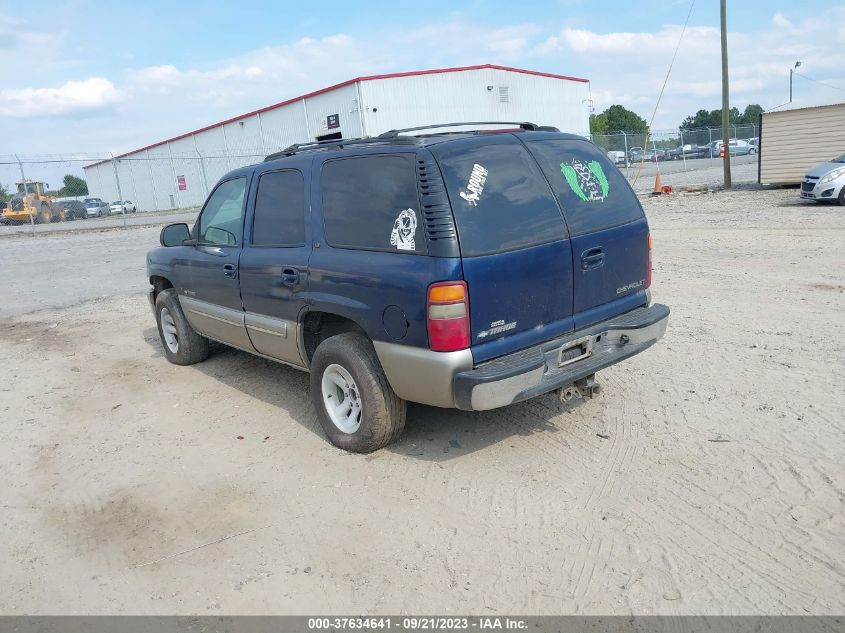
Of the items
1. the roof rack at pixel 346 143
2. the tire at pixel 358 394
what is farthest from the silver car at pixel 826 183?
the tire at pixel 358 394

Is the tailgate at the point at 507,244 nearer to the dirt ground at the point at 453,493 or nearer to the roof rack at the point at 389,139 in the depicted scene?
the roof rack at the point at 389,139

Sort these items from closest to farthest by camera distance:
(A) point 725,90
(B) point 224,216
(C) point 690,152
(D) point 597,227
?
1. (D) point 597,227
2. (B) point 224,216
3. (A) point 725,90
4. (C) point 690,152

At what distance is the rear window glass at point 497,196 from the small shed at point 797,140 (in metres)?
18.4

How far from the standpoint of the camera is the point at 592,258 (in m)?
4.20

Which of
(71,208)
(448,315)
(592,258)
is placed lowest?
(448,315)

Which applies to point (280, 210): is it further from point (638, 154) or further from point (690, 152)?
point (690, 152)

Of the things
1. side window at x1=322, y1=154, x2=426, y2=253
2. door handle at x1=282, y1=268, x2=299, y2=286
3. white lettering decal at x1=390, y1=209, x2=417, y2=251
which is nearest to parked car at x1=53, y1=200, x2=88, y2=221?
door handle at x1=282, y1=268, x2=299, y2=286

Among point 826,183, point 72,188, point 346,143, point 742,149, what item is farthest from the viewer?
point 742,149

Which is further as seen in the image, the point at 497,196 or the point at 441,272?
the point at 497,196

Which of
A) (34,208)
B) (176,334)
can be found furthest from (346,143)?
(34,208)

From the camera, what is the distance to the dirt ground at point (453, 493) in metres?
3.04

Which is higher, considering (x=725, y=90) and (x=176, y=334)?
(x=725, y=90)

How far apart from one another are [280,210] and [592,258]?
2.27 m

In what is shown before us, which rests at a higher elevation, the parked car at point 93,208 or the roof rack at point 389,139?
the roof rack at point 389,139
